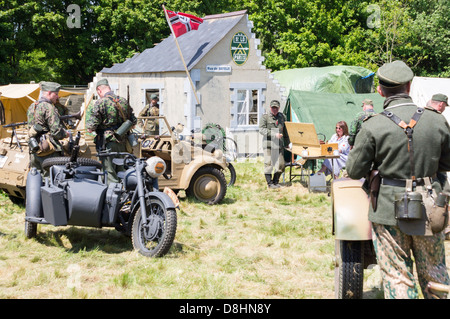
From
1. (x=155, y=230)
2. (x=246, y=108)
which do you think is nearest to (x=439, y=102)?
(x=155, y=230)

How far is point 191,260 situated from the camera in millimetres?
6191

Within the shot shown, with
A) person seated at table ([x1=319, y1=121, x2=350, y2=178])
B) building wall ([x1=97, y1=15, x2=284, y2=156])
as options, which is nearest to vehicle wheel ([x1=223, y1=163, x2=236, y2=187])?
person seated at table ([x1=319, y1=121, x2=350, y2=178])

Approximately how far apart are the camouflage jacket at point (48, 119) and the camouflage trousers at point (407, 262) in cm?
504

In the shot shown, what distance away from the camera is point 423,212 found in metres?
3.63

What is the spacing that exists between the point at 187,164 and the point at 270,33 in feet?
82.8

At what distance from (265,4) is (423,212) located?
31.3 metres

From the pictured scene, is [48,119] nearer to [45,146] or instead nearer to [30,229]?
[45,146]

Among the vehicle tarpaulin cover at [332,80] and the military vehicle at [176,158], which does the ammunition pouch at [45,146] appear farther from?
the vehicle tarpaulin cover at [332,80]

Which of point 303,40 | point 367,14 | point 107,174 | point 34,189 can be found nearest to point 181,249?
point 107,174

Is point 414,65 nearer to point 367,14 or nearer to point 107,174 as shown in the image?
point 367,14

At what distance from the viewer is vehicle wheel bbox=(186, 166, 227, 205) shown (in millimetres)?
9578

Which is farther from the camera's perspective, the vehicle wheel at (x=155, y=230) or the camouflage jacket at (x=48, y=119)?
the camouflage jacket at (x=48, y=119)

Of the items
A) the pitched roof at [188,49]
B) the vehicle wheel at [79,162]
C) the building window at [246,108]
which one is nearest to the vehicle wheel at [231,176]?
the vehicle wheel at [79,162]

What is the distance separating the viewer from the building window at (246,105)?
18703mm
